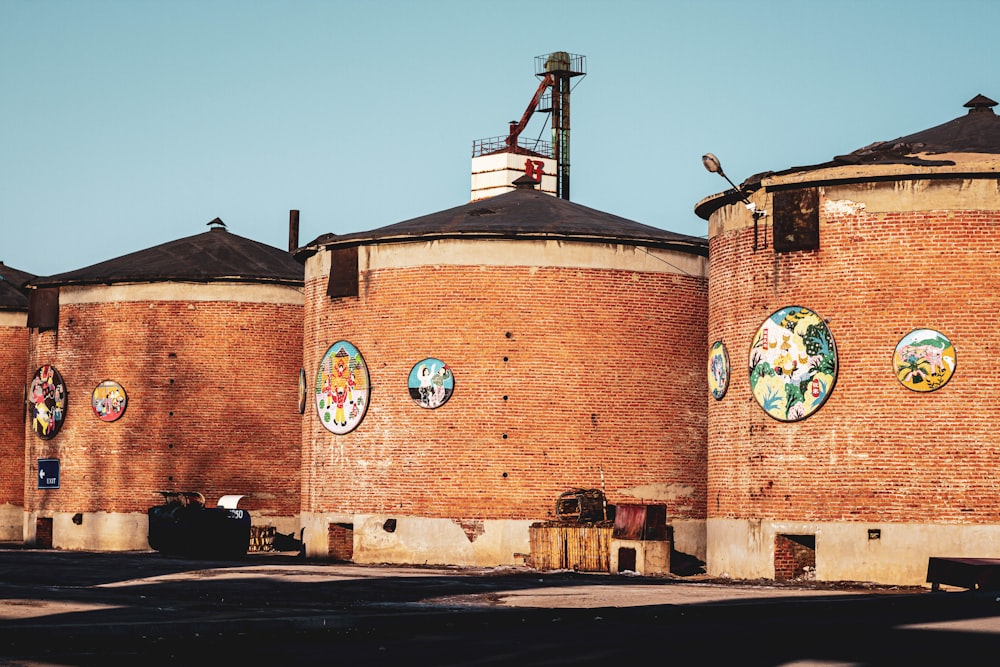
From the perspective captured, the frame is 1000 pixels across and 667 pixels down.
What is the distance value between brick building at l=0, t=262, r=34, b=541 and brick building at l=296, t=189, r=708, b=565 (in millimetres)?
17893

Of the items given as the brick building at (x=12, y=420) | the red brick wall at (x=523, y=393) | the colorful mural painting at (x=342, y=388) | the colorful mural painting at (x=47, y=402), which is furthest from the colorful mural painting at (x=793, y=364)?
the brick building at (x=12, y=420)

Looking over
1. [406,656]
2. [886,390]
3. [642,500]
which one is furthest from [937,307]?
[406,656]

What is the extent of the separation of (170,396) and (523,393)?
13328 millimetres

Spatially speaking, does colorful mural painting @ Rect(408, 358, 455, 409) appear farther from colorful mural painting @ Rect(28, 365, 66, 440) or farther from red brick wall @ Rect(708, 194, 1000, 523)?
colorful mural painting @ Rect(28, 365, 66, 440)

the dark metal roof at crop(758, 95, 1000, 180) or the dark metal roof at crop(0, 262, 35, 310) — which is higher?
the dark metal roof at crop(758, 95, 1000, 180)

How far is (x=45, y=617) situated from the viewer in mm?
19156

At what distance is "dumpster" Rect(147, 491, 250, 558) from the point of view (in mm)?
42188

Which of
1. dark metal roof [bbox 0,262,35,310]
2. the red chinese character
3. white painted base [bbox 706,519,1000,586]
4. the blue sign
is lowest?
white painted base [bbox 706,519,1000,586]

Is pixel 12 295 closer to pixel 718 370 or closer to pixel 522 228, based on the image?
pixel 522 228

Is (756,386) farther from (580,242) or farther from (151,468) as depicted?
(151,468)

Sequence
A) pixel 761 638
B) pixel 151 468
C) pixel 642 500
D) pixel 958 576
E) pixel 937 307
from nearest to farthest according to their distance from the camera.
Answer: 1. pixel 761 638
2. pixel 958 576
3. pixel 937 307
4. pixel 642 500
5. pixel 151 468

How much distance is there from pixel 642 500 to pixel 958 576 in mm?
10810

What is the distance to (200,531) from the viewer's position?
1661 inches

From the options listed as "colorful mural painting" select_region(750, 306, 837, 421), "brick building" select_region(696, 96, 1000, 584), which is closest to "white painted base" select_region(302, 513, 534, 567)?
"brick building" select_region(696, 96, 1000, 584)
